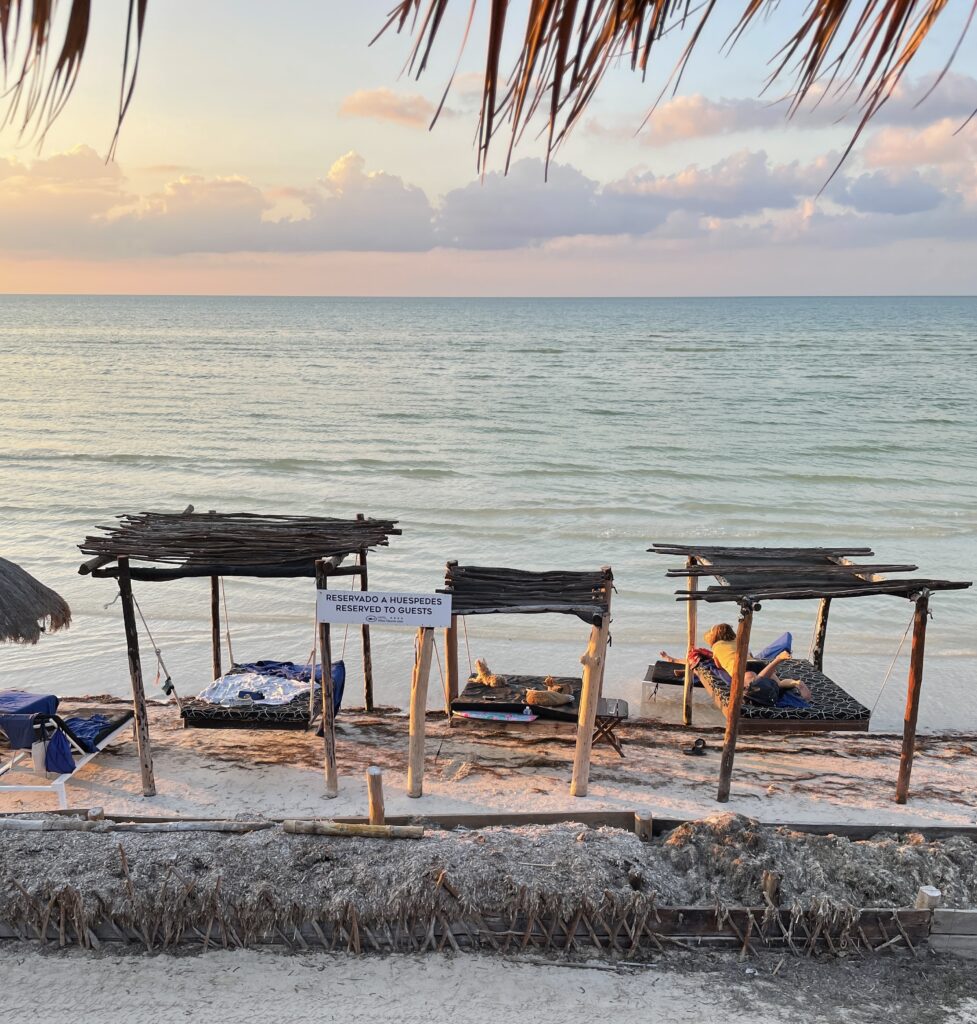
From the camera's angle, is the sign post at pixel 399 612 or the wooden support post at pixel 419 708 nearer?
the sign post at pixel 399 612

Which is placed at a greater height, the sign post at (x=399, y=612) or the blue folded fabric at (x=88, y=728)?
the sign post at (x=399, y=612)

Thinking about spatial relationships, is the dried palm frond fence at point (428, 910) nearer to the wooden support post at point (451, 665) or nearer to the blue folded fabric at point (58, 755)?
the blue folded fabric at point (58, 755)

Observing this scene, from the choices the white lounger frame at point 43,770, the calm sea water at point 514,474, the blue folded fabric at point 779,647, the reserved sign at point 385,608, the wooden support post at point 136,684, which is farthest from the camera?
the calm sea water at point 514,474

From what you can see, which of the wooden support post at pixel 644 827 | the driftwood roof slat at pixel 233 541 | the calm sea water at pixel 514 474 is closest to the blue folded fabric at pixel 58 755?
the driftwood roof slat at pixel 233 541

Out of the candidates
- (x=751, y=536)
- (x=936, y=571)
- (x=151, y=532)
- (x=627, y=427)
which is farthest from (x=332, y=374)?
(x=151, y=532)

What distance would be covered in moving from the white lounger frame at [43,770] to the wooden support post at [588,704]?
428 centimetres

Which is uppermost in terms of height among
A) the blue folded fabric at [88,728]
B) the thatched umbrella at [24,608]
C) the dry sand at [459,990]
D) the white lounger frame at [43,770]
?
the thatched umbrella at [24,608]

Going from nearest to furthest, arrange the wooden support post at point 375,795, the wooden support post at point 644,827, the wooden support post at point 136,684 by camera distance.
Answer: the wooden support post at point 375,795
the wooden support post at point 644,827
the wooden support post at point 136,684

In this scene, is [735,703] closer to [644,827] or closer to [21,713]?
[644,827]

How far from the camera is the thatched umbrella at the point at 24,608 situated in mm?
8812

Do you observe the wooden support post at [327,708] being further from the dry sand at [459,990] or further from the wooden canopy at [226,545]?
the dry sand at [459,990]

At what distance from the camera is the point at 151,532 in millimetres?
9141

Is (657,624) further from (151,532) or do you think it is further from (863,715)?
(151,532)

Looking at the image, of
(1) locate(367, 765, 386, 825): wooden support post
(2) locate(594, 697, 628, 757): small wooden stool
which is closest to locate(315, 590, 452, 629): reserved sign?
(1) locate(367, 765, 386, 825): wooden support post
